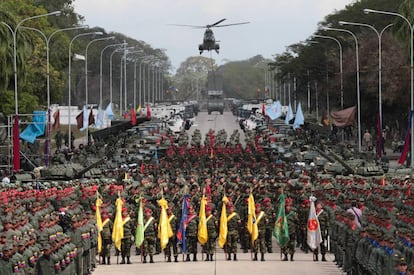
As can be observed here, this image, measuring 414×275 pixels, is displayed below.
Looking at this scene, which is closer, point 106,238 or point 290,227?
point 106,238

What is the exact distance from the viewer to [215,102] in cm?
15225

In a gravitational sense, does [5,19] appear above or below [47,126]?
above

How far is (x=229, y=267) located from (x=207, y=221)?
1.90m

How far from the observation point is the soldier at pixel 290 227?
32.9 m

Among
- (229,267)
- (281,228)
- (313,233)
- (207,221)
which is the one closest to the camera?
(229,267)

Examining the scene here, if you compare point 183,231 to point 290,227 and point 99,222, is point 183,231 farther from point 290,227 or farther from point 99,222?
point 290,227

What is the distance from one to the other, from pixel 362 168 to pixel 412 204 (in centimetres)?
1667

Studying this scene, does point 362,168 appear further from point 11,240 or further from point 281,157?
point 11,240

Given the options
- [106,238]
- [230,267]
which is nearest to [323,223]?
[230,267]

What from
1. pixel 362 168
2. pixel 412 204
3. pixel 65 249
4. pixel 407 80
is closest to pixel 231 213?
pixel 412 204

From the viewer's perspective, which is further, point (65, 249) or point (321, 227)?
point (321, 227)

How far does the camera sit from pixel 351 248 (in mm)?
28609

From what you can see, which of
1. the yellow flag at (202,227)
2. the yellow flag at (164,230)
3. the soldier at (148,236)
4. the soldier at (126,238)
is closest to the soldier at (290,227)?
the yellow flag at (202,227)

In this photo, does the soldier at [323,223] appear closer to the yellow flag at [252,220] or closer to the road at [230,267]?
the road at [230,267]
